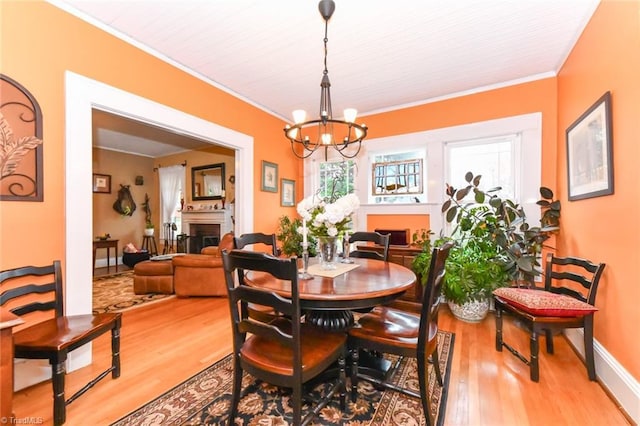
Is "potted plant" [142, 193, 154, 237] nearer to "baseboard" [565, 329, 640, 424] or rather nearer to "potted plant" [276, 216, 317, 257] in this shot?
"potted plant" [276, 216, 317, 257]

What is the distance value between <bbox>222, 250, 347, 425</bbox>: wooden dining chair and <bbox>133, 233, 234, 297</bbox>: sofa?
7.65 feet

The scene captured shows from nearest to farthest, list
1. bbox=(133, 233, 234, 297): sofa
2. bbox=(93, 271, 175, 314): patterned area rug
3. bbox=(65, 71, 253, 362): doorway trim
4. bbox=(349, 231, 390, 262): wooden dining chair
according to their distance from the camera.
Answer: bbox=(65, 71, 253, 362): doorway trim
bbox=(349, 231, 390, 262): wooden dining chair
bbox=(93, 271, 175, 314): patterned area rug
bbox=(133, 233, 234, 297): sofa

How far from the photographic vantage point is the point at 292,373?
4.14 ft

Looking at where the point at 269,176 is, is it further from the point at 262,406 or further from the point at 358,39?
the point at 262,406

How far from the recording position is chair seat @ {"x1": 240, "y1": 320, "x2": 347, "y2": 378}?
4.30 feet

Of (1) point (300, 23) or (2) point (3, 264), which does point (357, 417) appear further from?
(1) point (300, 23)

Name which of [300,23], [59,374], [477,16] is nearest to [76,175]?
[59,374]

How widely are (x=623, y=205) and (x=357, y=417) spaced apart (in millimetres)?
2109

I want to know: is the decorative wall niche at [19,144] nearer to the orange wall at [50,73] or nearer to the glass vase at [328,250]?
the orange wall at [50,73]

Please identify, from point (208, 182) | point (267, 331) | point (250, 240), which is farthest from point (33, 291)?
point (208, 182)

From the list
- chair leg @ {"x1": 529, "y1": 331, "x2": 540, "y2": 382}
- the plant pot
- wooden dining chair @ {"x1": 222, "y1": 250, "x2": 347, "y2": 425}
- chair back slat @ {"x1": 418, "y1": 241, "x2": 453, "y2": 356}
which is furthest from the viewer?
the plant pot

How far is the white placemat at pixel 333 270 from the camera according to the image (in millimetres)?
1850

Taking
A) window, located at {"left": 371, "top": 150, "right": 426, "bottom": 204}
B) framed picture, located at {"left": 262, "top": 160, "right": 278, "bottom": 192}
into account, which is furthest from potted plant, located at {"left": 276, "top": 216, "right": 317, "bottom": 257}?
window, located at {"left": 371, "top": 150, "right": 426, "bottom": 204}

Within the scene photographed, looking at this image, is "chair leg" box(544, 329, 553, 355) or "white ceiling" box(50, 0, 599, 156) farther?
"chair leg" box(544, 329, 553, 355)
